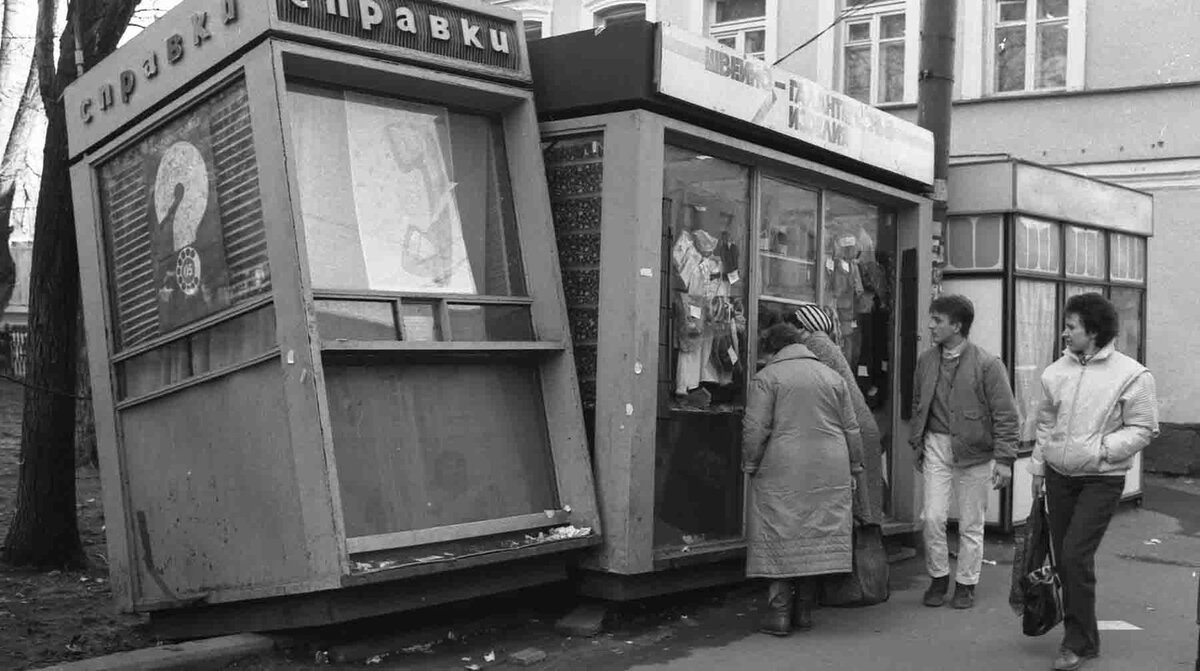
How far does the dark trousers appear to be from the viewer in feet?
18.9

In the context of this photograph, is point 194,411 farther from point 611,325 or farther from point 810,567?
point 810,567

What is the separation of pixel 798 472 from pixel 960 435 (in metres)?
1.27

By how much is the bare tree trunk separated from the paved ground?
32.0ft

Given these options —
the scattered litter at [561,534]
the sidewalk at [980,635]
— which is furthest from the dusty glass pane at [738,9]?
the scattered litter at [561,534]

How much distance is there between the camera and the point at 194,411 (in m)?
6.11

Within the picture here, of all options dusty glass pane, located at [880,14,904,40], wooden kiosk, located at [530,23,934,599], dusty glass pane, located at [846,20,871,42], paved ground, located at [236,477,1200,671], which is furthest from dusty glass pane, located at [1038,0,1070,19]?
paved ground, located at [236,477,1200,671]

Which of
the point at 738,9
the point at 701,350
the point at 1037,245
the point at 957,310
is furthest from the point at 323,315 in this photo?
the point at 738,9

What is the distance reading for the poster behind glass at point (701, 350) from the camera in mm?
6801

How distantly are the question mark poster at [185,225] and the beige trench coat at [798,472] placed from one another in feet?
8.62

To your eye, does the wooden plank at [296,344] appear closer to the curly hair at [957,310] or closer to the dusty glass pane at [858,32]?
the curly hair at [957,310]

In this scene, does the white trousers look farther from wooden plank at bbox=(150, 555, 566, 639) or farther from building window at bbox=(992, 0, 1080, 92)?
building window at bbox=(992, 0, 1080, 92)

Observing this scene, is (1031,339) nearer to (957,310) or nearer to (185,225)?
(957,310)

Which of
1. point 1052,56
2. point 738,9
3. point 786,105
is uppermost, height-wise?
point 738,9

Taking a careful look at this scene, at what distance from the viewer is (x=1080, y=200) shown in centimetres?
1038
